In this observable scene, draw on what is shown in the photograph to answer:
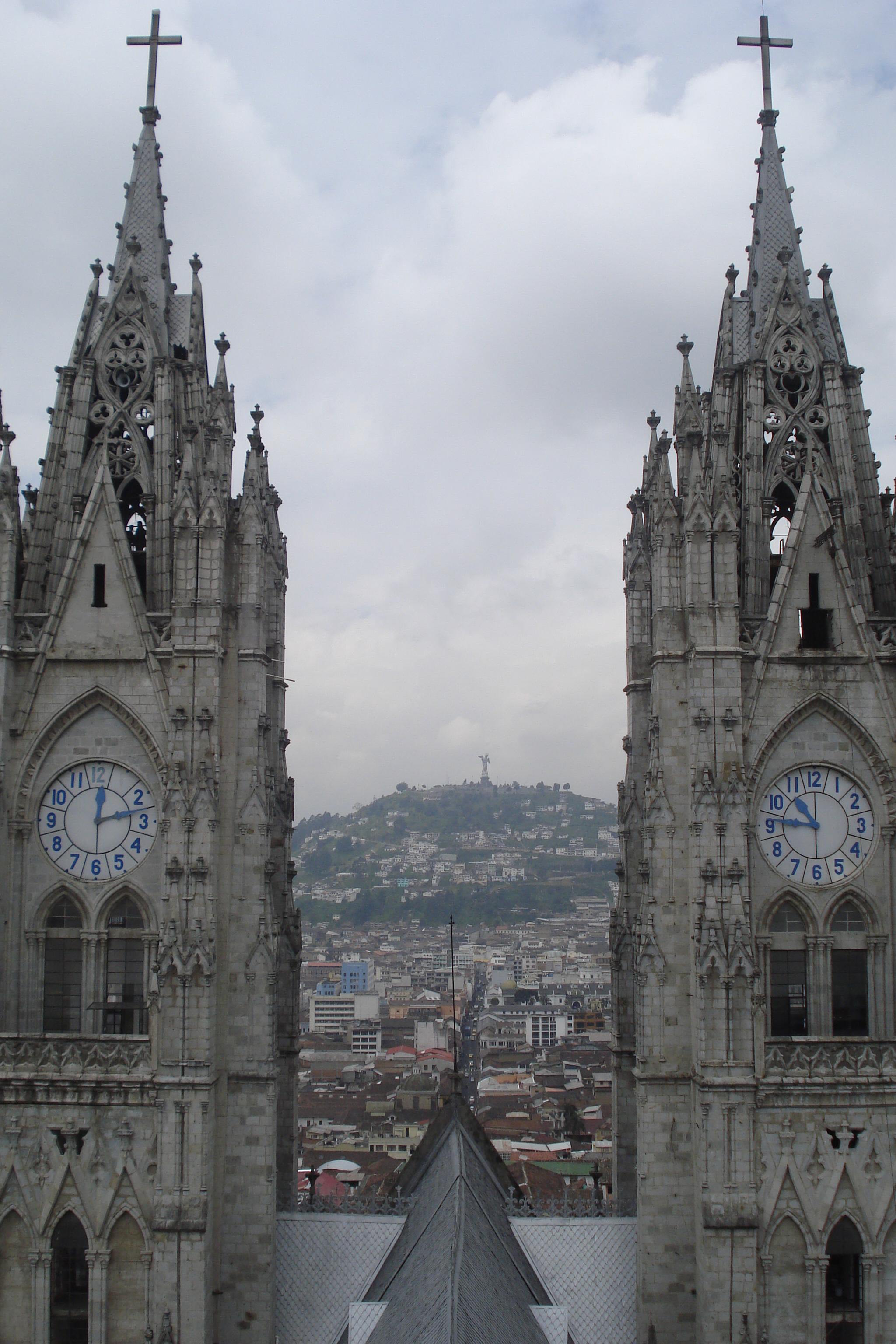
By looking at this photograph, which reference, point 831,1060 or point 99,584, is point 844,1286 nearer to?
point 831,1060

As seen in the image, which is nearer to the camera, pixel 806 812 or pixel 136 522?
pixel 806 812

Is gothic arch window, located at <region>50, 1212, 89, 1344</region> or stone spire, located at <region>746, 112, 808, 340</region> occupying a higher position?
stone spire, located at <region>746, 112, 808, 340</region>

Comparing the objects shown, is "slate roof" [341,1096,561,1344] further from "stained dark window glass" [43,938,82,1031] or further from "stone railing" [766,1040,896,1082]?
"stained dark window glass" [43,938,82,1031]

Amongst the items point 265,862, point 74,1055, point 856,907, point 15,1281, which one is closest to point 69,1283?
point 15,1281

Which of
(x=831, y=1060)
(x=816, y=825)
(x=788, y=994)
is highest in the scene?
(x=816, y=825)

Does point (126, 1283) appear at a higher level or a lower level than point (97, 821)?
lower

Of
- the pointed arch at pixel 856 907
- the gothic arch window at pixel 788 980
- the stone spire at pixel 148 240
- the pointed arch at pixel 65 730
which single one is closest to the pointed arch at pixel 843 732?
the pointed arch at pixel 856 907

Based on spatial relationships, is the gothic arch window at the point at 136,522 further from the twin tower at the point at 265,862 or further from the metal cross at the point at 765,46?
the metal cross at the point at 765,46

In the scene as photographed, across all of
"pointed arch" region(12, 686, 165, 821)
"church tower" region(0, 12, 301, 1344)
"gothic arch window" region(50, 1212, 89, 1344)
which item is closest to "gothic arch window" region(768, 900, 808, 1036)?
"church tower" region(0, 12, 301, 1344)
